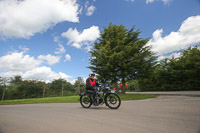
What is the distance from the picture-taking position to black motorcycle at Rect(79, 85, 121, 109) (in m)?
5.66

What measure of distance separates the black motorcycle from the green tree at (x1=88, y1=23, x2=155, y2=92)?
8051 millimetres

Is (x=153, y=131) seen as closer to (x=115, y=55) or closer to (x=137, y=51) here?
(x=115, y=55)

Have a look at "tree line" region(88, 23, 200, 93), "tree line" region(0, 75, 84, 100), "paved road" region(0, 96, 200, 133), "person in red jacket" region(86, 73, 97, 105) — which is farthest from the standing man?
"tree line" region(0, 75, 84, 100)

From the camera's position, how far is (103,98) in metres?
5.92

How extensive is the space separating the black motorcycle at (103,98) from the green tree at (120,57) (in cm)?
805

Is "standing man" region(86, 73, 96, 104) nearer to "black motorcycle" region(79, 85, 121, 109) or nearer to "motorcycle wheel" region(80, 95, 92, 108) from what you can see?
"black motorcycle" region(79, 85, 121, 109)

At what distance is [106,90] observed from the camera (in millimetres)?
5949

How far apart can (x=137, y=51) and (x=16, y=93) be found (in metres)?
21.2

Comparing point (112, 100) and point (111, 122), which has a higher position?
point (112, 100)

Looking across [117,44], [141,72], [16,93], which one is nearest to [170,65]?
[141,72]

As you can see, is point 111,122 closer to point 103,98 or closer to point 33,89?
point 103,98

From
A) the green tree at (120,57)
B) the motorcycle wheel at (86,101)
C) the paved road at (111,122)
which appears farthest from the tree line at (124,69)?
the paved road at (111,122)

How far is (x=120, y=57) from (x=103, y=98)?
29.6ft

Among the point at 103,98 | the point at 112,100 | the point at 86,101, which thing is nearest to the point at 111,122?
the point at 112,100
